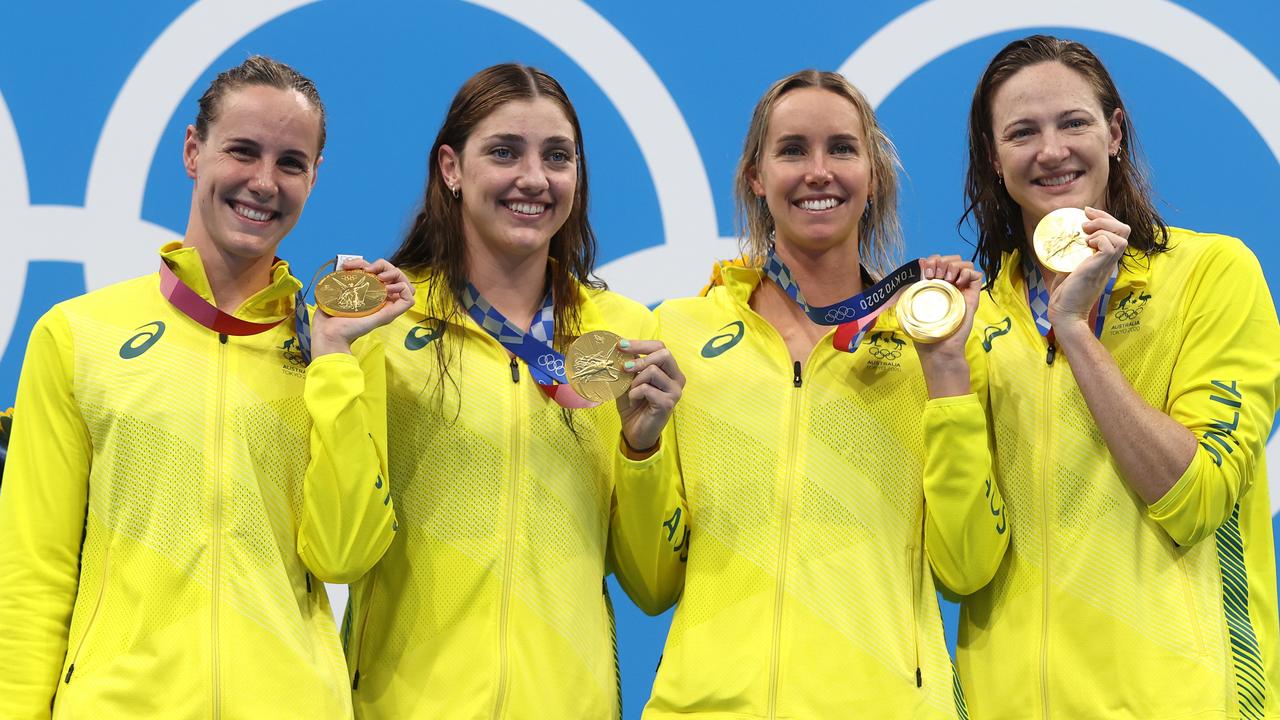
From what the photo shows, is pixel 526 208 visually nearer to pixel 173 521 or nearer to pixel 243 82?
pixel 243 82

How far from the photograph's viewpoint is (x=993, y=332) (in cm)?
292

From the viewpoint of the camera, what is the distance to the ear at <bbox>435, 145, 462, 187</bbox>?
297cm

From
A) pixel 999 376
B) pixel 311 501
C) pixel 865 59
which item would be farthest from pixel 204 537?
pixel 865 59

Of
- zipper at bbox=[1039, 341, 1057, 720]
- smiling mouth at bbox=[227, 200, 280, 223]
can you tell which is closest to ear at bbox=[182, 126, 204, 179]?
smiling mouth at bbox=[227, 200, 280, 223]

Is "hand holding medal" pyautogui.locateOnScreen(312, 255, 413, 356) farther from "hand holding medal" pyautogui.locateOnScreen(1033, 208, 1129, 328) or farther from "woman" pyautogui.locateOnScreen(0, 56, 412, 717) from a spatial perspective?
"hand holding medal" pyautogui.locateOnScreen(1033, 208, 1129, 328)

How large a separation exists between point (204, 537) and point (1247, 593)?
205 centimetres

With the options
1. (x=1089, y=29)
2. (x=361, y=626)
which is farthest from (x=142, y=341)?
(x=1089, y=29)

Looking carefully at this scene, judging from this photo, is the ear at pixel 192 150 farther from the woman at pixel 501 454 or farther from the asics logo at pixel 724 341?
the asics logo at pixel 724 341

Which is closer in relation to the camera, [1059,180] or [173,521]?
[173,521]

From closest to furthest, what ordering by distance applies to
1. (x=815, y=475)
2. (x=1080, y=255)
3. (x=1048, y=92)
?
1. (x=1080, y=255)
2. (x=815, y=475)
3. (x=1048, y=92)

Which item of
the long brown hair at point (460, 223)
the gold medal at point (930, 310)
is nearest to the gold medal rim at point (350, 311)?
the long brown hair at point (460, 223)

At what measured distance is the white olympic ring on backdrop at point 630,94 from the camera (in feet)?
14.0

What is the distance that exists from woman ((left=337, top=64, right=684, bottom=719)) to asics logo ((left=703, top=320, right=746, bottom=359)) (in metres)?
0.14

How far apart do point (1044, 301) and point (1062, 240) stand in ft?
0.58
